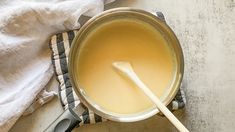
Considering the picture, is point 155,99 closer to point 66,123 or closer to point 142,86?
point 142,86

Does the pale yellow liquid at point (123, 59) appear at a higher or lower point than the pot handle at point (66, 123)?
higher

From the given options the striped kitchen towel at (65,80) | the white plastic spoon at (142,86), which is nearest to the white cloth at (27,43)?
the striped kitchen towel at (65,80)

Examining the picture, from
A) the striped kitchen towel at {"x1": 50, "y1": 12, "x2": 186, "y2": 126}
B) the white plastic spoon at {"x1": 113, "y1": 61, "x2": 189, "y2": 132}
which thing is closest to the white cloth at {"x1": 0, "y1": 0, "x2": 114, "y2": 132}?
the striped kitchen towel at {"x1": 50, "y1": 12, "x2": 186, "y2": 126}

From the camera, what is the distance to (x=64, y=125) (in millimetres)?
785

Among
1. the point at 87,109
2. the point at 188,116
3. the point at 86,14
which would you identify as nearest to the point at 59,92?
the point at 87,109

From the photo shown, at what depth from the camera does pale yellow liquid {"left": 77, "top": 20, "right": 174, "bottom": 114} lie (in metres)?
0.83

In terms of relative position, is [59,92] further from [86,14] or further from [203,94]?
[203,94]

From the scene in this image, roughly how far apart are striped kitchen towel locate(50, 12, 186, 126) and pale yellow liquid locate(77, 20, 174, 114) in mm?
54

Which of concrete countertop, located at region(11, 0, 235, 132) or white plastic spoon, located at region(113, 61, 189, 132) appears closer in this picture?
white plastic spoon, located at region(113, 61, 189, 132)

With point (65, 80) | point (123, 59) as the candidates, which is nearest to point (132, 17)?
point (123, 59)

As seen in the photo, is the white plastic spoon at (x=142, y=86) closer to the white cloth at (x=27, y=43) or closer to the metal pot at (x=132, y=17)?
the metal pot at (x=132, y=17)

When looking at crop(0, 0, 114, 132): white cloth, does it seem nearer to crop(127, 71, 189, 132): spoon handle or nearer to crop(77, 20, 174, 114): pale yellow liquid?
crop(77, 20, 174, 114): pale yellow liquid

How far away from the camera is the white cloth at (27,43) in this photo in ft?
2.76

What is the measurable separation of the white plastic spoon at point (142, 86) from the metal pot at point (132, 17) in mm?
40
